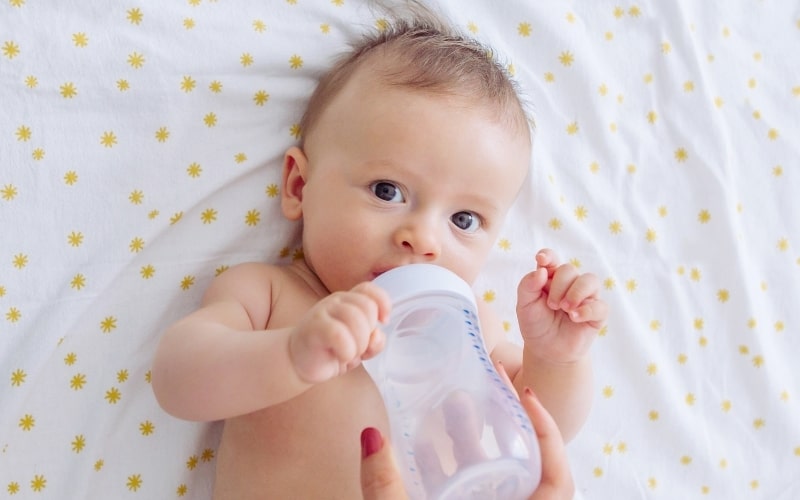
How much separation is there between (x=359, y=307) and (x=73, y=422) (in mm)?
647

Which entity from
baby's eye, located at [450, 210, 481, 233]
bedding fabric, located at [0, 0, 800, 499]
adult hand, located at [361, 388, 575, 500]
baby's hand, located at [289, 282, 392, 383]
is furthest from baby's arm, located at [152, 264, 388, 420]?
baby's eye, located at [450, 210, 481, 233]

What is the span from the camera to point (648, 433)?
162cm

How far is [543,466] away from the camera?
104 centimetres

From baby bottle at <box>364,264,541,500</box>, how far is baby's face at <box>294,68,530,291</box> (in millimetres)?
135

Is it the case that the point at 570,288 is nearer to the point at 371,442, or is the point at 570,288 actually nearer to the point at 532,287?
the point at 532,287

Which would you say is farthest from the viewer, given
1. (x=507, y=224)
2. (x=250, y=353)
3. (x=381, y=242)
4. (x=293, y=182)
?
(x=507, y=224)

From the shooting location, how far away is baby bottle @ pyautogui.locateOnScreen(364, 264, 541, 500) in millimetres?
973

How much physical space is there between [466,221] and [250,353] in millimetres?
448

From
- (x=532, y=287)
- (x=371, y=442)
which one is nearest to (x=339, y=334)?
(x=371, y=442)

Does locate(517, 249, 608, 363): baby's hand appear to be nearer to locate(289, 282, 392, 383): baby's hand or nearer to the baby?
the baby

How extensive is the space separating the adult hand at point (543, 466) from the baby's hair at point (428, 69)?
50 cm

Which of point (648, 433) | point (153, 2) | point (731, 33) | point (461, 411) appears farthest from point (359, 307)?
point (731, 33)

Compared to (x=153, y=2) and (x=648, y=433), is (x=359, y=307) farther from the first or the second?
(x=648, y=433)

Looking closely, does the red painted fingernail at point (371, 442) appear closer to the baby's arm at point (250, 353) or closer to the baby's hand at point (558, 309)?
the baby's arm at point (250, 353)
